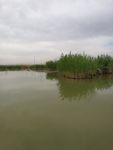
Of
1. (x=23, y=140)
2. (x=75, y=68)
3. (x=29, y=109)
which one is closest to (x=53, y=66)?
(x=75, y=68)

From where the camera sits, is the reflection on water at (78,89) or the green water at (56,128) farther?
the reflection on water at (78,89)

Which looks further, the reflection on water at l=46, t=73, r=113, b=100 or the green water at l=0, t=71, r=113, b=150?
the reflection on water at l=46, t=73, r=113, b=100

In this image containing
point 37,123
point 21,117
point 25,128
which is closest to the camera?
point 25,128

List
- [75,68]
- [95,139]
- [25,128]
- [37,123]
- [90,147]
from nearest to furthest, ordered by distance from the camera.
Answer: [90,147] → [95,139] → [25,128] → [37,123] → [75,68]

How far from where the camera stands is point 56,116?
19.6 feet

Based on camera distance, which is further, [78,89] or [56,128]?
[78,89]

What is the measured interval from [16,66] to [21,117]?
57694 mm

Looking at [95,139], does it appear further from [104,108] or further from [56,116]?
[104,108]

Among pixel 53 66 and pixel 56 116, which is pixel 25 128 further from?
pixel 53 66

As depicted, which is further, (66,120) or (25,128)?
(66,120)

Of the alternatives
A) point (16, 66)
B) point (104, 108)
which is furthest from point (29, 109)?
point (16, 66)

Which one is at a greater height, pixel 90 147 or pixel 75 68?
pixel 75 68

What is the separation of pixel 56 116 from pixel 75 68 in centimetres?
1539

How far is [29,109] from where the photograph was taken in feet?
22.9
